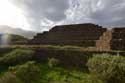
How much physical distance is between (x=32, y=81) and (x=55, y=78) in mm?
2881

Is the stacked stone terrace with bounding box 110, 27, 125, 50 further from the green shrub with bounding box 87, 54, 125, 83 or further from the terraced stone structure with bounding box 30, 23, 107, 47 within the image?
the terraced stone structure with bounding box 30, 23, 107, 47

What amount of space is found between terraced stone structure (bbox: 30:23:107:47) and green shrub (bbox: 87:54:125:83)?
21.4 metres

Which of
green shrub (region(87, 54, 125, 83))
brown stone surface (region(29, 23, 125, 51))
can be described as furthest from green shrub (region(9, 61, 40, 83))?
brown stone surface (region(29, 23, 125, 51))

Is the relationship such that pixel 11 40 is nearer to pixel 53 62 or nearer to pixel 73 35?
pixel 73 35

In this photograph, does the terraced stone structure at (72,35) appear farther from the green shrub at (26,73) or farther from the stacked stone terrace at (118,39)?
the green shrub at (26,73)

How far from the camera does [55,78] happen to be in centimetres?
2358

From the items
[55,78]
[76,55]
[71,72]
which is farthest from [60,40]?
[55,78]

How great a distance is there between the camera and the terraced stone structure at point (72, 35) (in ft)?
143

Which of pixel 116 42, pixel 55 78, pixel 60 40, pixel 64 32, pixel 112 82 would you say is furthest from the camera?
pixel 64 32

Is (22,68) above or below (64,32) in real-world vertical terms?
below

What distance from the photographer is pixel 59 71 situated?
85.7ft

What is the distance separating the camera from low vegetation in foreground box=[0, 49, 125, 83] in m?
18.9

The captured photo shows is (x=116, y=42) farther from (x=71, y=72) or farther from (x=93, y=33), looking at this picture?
(x=93, y=33)

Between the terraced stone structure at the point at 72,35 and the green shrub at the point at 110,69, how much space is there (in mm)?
21389
